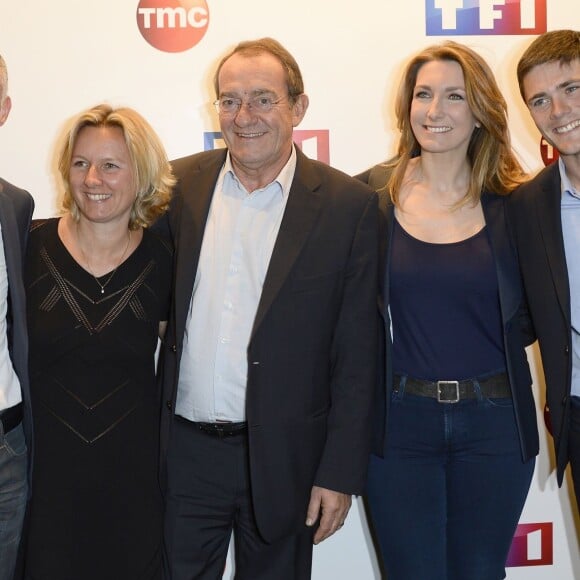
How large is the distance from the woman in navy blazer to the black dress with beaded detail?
67 cm

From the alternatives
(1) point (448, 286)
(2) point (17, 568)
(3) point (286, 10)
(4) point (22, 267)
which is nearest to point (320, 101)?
(3) point (286, 10)

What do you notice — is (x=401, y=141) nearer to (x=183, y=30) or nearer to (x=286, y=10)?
(x=286, y=10)

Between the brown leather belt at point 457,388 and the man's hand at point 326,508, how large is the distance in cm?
33

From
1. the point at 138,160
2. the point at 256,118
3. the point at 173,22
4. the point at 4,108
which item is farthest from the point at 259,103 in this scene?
the point at 173,22

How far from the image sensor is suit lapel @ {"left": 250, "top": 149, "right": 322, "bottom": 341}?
2.02 m

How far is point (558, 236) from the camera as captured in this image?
2111mm

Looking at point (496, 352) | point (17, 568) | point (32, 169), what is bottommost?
point (17, 568)

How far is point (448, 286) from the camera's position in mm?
2117

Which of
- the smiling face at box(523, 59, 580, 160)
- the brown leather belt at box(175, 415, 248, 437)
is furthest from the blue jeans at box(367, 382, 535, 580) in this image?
the smiling face at box(523, 59, 580, 160)

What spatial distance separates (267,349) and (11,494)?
0.72 m

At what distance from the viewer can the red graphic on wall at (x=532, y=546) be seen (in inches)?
120

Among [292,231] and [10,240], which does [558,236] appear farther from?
[10,240]

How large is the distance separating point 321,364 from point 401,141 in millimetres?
781

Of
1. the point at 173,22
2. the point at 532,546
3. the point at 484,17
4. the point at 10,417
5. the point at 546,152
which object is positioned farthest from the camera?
the point at 532,546
